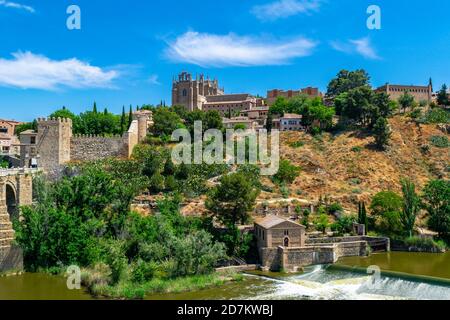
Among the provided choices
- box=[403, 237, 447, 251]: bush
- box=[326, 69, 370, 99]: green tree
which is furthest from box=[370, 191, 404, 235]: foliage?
box=[326, 69, 370, 99]: green tree

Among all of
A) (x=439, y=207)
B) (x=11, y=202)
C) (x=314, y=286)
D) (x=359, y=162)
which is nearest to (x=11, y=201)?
(x=11, y=202)

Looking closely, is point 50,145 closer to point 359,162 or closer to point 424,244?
point 359,162

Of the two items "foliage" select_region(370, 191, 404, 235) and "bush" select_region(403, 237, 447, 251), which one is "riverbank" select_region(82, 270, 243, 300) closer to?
"bush" select_region(403, 237, 447, 251)

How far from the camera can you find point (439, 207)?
32438 millimetres

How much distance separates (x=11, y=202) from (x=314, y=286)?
719 inches

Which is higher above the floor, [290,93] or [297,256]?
[290,93]

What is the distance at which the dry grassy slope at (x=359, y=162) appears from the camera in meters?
39.7

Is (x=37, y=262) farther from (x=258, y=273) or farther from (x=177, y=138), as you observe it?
(x=177, y=138)

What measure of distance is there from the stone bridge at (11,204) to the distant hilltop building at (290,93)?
46220 mm
